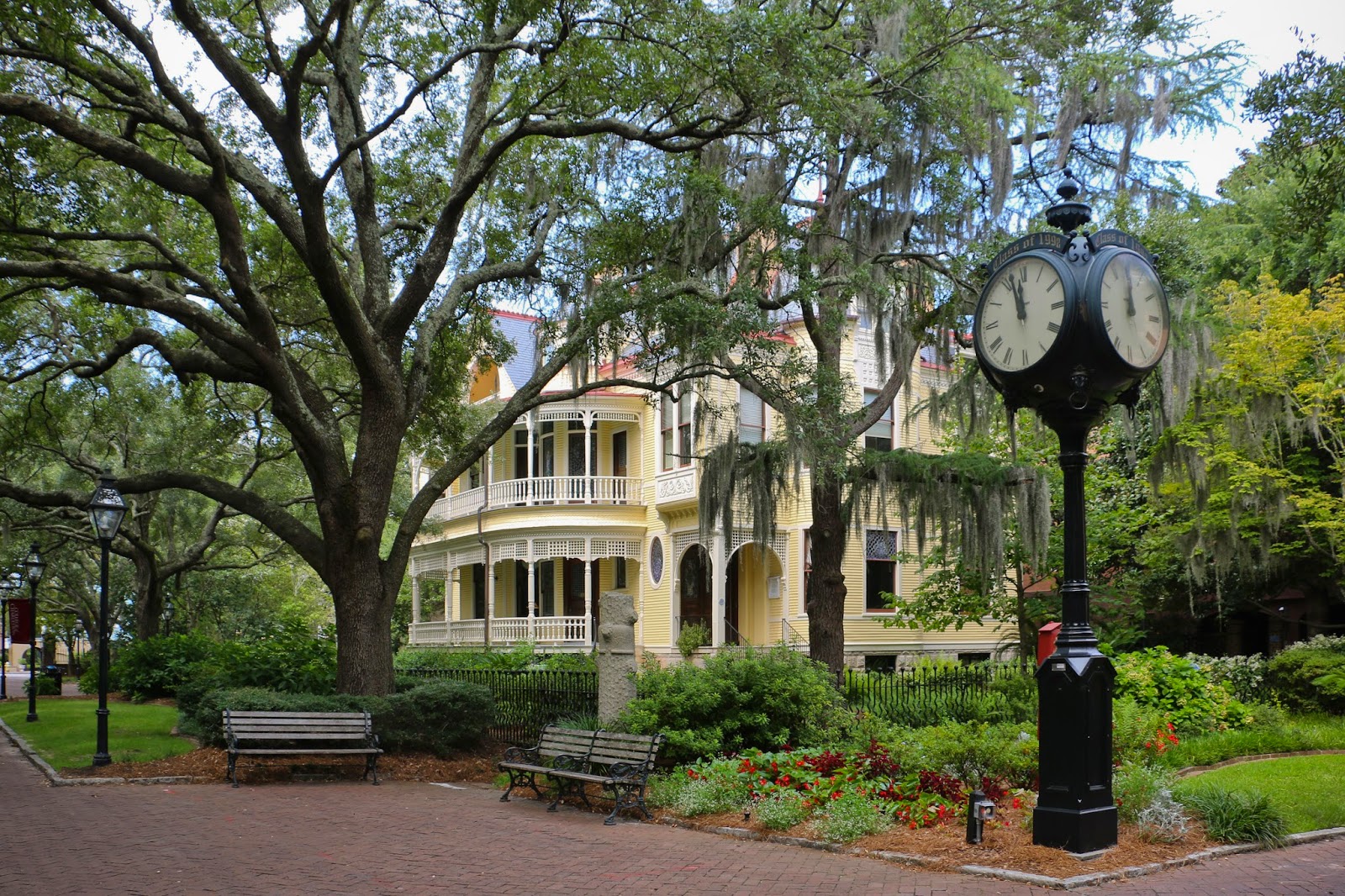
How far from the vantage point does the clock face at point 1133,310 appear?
26.2 feet

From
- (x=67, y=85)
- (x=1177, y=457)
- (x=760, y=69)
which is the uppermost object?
(x=67, y=85)

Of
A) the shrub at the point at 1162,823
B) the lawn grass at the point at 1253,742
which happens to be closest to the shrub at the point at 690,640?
the lawn grass at the point at 1253,742

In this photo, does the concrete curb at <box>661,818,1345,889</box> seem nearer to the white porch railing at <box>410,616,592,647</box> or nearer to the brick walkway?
the brick walkway

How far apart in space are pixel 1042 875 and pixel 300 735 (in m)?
9.02

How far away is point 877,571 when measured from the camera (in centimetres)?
2848

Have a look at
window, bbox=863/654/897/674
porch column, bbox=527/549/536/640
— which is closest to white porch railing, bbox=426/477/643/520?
porch column, bbox=527/549/536/640

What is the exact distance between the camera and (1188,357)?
15758mm

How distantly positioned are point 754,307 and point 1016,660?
33.1 feet

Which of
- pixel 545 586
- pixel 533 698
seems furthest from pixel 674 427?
A: pixel 533 698

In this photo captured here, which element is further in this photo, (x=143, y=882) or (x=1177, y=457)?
(x=1177, y=457)

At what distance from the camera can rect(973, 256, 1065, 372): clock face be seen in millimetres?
8070

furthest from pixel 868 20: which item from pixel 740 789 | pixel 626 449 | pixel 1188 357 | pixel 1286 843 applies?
pixel 626 449

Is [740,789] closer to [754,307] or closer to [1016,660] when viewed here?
[754,307]

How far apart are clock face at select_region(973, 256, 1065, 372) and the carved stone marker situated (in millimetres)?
5933
